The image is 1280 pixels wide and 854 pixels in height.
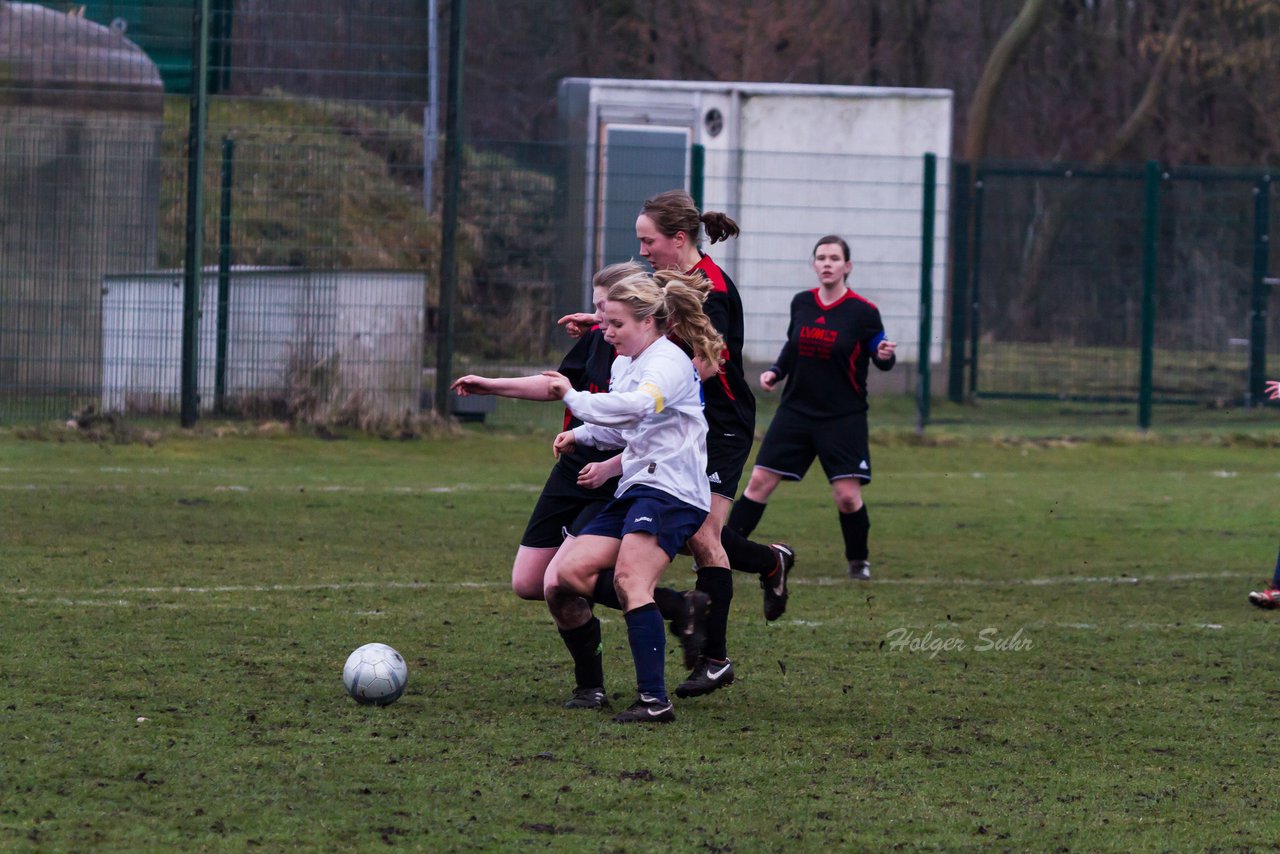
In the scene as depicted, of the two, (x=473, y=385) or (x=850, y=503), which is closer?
(x=473, y=385)

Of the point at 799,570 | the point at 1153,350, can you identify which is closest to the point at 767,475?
the point at 799,570

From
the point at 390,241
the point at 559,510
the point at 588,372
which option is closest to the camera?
the point at 559,510

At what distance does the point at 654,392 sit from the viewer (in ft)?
17.2

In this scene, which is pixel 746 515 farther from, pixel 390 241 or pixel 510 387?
pixel 390 241

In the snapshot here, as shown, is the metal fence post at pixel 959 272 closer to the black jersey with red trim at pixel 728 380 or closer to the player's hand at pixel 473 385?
the black jersey with red trim at pixel 728 380

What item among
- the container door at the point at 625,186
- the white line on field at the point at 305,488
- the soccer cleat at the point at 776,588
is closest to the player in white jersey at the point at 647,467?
the soccer cleat at the point at 776,588

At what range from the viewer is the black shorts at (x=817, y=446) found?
877 centimetres

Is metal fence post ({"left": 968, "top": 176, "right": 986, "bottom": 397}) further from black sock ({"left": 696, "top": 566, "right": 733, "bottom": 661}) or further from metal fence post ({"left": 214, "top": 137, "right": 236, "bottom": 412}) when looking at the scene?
black sock ({"left": 696, "top": 566, "right": 733, "bottom": 661})

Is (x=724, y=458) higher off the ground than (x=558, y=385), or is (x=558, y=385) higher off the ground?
(x=558, y=385)

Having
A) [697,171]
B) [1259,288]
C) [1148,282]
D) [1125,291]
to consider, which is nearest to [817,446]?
[697,171]

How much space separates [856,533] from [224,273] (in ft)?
25.2

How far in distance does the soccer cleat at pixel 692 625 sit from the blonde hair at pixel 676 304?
2.63ft

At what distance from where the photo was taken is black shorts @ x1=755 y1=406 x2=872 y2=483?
8.77 meters

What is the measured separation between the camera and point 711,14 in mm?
29641
